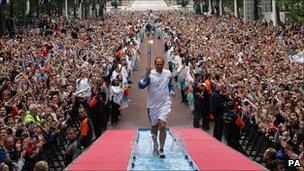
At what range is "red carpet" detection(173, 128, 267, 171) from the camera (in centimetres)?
1232

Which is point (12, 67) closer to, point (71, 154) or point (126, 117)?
point (126, 117)

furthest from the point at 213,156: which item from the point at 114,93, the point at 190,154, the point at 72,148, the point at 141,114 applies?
the point at 141,114

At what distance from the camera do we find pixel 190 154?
1414cm

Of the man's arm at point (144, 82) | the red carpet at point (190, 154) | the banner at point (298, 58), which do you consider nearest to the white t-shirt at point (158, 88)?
the man's arm at point (144, 82)

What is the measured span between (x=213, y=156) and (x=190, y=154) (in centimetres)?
58

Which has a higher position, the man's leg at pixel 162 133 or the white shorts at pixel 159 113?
the white shorts at pixel 159 113

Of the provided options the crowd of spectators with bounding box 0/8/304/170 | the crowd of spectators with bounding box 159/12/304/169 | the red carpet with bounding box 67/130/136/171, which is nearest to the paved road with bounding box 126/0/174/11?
the crowd of spectators with bounding box 159/12/304/169

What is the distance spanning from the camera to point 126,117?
27016 millimetres

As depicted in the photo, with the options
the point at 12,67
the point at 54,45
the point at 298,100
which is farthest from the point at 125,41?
the point at 298,100

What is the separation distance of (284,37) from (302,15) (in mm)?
5890

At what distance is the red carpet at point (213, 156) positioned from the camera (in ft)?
40.4

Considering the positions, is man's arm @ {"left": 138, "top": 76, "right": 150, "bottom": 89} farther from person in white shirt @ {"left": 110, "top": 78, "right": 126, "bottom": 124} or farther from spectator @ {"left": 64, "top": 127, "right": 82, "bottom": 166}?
person in white shirt @ {"left": 110, "top": 78, "right": 126, "bottom": 124}

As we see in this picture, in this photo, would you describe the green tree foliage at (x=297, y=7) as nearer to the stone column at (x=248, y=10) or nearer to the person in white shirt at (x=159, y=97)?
the stone column at (x=248, y=10)

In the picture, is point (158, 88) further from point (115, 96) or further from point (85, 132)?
point (115, 96)
